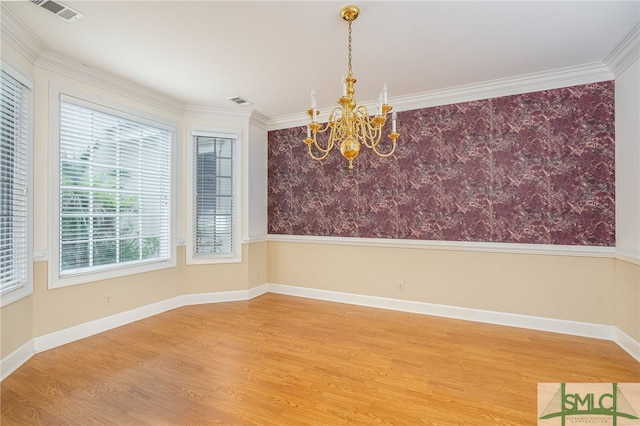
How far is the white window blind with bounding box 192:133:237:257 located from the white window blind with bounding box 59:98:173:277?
41cm

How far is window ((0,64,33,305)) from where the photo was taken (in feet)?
8.27

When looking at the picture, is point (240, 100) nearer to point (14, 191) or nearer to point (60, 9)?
point (60, 9)

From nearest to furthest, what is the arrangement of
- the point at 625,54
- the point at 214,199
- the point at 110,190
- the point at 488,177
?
the point at 625,54, the point at 110,190, the point at 488,177, the point at 214,199

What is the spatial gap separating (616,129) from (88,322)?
5.93 metres

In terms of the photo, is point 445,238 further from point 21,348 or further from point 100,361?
point 21,348

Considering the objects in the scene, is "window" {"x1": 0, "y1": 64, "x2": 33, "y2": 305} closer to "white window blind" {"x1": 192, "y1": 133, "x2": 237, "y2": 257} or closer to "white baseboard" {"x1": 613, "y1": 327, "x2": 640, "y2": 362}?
"white window blind" {"x1": 192, "y1": 133, "x2": 237, "y2": 257}

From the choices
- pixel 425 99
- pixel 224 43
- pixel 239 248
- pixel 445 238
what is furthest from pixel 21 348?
pixel 425 99

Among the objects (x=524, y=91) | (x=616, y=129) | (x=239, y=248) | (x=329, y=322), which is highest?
(x=524, y=91)

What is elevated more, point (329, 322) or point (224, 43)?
point (224, 43)

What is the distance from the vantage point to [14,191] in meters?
2.64

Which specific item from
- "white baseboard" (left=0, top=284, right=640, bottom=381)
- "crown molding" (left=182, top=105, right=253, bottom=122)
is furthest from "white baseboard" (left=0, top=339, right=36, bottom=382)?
"crown molding" (left=182, top=105, right=253, bottom=122)

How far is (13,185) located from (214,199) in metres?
2.24

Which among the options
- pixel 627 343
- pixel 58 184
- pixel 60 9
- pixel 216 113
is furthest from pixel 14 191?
pixel 627 343

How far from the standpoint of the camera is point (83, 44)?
2.77 metres
